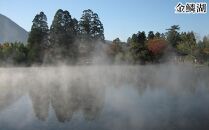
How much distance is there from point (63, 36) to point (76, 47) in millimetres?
3018

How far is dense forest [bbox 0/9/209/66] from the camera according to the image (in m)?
53.1

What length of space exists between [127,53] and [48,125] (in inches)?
1894

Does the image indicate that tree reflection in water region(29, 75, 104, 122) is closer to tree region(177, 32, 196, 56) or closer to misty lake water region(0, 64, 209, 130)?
misty lake water region(0, 64, 209, 130)

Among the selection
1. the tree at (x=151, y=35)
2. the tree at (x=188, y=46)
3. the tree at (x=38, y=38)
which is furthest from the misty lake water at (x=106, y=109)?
the tree at (x=151, y=35)

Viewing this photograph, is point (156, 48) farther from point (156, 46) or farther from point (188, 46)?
point (188, 46)

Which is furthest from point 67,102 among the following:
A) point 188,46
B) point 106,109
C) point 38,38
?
point 188,46

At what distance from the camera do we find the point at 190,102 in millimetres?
16453

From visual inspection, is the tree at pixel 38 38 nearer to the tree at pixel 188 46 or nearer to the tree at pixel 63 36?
the tree at pixel 63 36

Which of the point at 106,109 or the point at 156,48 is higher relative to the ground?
the point at 156,48

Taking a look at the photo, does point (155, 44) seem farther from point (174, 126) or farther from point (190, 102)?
point (174, 126)

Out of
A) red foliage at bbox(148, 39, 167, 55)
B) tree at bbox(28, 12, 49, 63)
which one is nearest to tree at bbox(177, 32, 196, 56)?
red foliage at bbox(148, 39, 167, 55)

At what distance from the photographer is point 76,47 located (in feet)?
192

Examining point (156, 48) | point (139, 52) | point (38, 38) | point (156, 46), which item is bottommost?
point (139, 52)

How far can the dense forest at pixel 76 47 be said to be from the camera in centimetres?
5312
